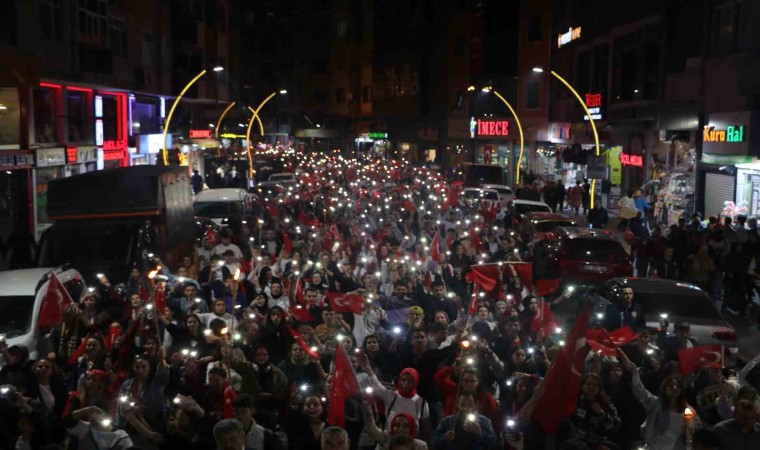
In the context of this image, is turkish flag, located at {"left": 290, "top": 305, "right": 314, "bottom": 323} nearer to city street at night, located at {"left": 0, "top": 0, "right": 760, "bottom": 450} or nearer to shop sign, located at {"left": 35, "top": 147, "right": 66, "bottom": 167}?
city street at night, located at {"left": 0, "top": 0, "right": 760, "bottom": 450}

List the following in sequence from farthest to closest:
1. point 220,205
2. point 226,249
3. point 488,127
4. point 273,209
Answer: point 488,127, point 220,205, point 273,209, point 226,249

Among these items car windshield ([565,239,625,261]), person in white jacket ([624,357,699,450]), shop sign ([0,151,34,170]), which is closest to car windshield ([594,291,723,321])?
car windshield ([565,239,625,261])

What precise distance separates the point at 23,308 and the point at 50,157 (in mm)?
16956

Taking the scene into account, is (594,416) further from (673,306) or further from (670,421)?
(673,306)

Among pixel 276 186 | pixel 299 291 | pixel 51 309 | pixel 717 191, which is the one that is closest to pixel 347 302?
pixel 299 291

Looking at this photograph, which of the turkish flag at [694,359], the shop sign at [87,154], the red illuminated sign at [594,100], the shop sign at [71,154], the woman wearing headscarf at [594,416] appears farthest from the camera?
the red illuminated sign at [594,100]

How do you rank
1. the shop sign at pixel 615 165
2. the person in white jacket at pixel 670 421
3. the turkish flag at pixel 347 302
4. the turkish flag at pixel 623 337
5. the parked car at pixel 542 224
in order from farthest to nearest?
the shop sign at pixel 615 165
the parked car at pixel 542 224
the turkish flag at pixel 347 302
the turkish flag at pixel 623 337
the person in white jacket at pixel 670 421

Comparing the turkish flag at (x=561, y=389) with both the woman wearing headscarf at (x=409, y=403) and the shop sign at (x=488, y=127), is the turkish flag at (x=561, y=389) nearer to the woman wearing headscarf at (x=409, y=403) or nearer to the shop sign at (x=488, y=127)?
the woman wearing headscarf at (x=409, y=403)

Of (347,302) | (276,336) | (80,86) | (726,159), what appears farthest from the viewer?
(80,86)

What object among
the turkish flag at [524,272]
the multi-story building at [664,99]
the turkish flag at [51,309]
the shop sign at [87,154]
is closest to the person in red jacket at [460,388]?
the turkish flag at [51,309]

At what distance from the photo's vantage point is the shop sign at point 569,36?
43938mm

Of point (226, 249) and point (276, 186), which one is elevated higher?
point (276, 186)

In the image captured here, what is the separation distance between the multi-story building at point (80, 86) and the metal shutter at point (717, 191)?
58.7 ft

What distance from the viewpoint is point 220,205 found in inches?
1112
